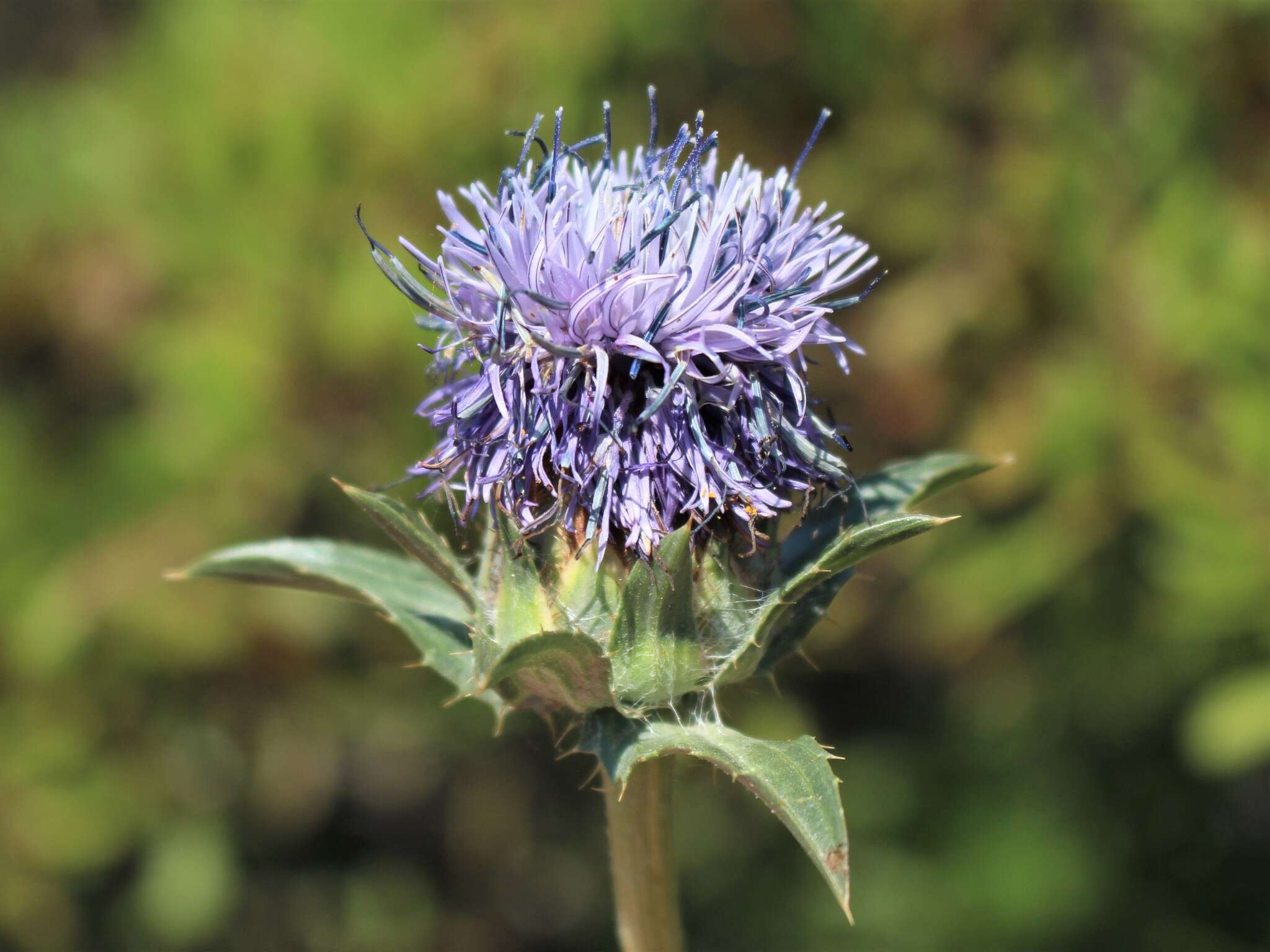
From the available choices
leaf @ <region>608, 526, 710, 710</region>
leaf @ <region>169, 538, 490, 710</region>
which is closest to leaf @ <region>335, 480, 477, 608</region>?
leaf @ <region>169, 538, 490, 710</region>

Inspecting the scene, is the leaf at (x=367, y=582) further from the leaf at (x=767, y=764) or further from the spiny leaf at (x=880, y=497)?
the spiny leaf at (x=880, y=497)

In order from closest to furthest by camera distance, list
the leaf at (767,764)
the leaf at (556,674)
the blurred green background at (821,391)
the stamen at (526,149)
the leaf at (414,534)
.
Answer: the leaf at (767,764), the leaf at (556,674), the leaf at (414,534), the stamen at (526,149), the blurred green background at (821,391)

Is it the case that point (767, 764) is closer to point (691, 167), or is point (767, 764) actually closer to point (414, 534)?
point (414, 534)

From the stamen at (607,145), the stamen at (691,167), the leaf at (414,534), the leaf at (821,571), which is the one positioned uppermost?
the stamen at (607,145)

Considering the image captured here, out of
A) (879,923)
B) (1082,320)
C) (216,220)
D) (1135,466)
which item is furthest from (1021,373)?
(216,220)

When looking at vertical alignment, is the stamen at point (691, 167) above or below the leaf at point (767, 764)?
above

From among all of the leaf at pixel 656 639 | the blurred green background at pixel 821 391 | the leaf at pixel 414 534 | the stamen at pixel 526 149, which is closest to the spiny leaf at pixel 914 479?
the leaf at pixel 656 639

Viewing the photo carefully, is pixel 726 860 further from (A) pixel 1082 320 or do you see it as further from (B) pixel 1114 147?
(B) pixel 1114 147

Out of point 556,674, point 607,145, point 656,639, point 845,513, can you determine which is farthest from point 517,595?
point 607,145
